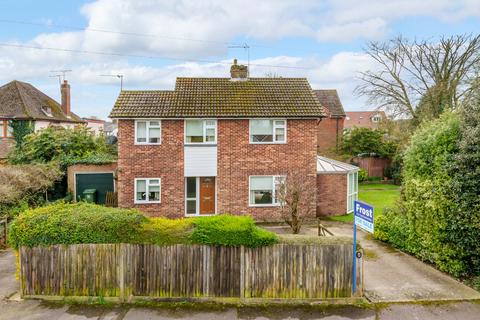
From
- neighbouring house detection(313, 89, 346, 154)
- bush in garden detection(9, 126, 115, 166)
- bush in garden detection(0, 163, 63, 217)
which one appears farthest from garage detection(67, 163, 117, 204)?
neighbouring house detection(313, 89, 346, 154)

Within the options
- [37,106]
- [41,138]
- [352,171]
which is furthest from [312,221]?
[37,106]

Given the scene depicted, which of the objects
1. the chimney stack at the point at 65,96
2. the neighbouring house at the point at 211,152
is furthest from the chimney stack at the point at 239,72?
the chimney stack at the point at 65,96

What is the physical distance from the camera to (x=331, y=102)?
119ft

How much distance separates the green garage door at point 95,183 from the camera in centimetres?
2034

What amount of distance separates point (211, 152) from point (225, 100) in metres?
2.65

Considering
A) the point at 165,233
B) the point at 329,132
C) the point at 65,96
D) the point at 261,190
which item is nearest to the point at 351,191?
the point at 261,190

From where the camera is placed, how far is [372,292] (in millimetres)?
9195

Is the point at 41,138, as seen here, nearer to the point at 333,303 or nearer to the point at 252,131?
the point at 252,131

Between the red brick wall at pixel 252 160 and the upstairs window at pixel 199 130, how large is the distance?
13.6 inches

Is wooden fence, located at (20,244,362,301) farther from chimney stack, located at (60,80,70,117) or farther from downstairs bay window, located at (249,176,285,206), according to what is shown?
chimney stack, located at (60,80,70,117)

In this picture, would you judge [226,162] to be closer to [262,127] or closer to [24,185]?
[262,127]

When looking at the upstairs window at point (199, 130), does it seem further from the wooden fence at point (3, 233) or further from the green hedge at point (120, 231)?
the green hedge at point (120, 231)

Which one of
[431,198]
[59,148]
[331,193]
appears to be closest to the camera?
[431,198]

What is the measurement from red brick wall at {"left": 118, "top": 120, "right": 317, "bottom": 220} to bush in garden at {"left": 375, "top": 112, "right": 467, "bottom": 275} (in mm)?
5762
